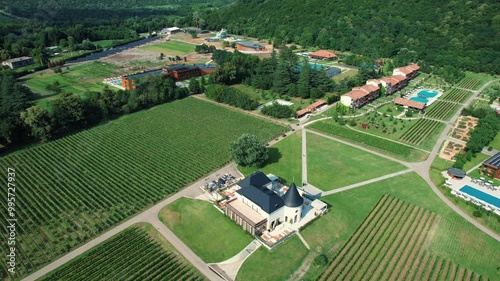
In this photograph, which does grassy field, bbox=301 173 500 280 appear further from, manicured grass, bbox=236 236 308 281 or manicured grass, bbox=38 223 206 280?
manicured grass, bbox=38 223 206 280

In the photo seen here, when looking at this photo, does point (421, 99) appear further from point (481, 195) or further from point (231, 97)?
point (231, 97)

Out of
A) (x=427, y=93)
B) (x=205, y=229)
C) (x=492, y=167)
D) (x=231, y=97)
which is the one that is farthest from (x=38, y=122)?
(x=427, y=93)

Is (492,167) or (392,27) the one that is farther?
(392,27)

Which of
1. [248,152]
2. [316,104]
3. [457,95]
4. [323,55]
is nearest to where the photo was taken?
[248,152]

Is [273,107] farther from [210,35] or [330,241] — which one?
[210,35]

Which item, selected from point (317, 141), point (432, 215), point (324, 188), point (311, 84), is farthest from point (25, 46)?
point (432, 215)

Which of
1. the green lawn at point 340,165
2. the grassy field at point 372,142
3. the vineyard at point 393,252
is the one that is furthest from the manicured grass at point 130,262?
the grassy field at point 372,142
